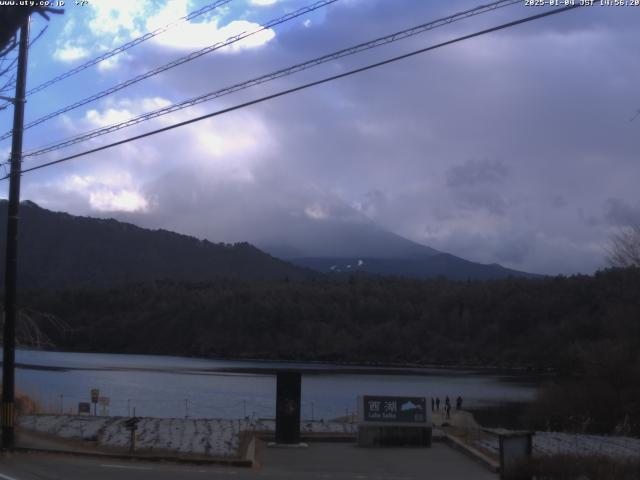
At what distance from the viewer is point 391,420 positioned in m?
24.6

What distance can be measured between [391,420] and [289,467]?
489cm

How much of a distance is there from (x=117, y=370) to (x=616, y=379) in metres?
67.7

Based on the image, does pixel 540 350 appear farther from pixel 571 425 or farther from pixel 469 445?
pixel 469 445

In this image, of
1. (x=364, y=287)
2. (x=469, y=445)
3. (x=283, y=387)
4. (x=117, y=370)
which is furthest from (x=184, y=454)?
(x=364, y=287)

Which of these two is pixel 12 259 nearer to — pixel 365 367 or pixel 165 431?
pixel 165 431

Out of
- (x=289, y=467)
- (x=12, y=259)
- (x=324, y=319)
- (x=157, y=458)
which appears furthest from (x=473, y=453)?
(x=324, y=319)

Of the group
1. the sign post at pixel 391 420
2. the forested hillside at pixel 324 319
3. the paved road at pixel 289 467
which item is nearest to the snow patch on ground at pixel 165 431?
the paved road at pixel 289 467

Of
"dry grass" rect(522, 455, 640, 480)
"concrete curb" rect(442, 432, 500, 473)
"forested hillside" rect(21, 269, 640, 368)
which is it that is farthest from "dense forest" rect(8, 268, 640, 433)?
"dry grass" rect(522, 455, 640, 480)

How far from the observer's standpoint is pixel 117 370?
3927 inches

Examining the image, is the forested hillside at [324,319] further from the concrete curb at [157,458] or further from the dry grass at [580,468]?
the dry grass at [580,468]

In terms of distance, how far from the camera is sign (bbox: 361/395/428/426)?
2442 centimetres

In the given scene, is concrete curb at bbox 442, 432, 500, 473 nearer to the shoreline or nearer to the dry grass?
the dry grass

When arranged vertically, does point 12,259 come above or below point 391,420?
above

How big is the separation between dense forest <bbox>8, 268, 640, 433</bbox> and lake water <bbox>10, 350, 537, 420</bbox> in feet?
59.0
